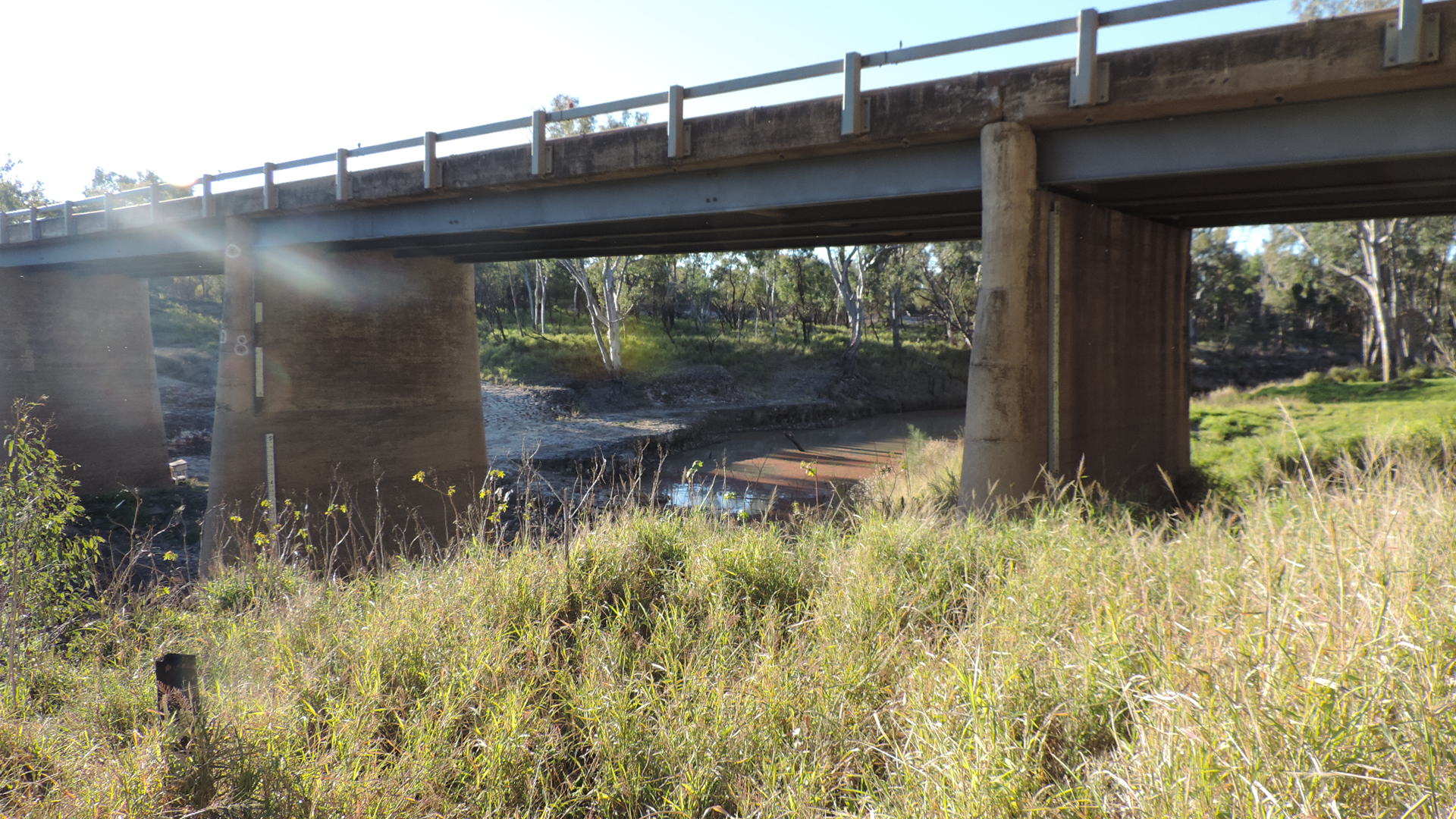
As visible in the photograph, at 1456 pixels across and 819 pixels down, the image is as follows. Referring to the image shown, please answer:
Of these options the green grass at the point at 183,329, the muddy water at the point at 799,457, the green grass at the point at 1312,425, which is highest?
the green grass at the point at 183,329

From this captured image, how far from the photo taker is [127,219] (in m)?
18.0

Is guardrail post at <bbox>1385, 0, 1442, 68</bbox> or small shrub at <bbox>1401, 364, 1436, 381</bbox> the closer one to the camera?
guardrail post at <bbox>1385, 0, 1442, 68</bbox>

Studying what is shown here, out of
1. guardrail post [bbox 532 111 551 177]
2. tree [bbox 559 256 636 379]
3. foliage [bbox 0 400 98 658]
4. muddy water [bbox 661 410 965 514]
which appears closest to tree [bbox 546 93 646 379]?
tree [bbox 559 256 636 379]

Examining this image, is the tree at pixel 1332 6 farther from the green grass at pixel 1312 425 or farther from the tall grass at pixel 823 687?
the tall grass at pixel 823 687

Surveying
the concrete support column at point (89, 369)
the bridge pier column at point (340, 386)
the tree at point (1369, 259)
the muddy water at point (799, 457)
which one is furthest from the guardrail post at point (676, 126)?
the tree at point (1369, 259)

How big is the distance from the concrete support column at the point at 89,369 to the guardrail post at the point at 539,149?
16751 millimetres

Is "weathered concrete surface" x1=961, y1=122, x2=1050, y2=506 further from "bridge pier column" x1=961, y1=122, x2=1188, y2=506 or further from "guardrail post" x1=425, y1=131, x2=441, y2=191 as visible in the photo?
"guardrail post" x1=425, y1=131, x2=441, y2=191

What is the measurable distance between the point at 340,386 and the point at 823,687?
14562 mm

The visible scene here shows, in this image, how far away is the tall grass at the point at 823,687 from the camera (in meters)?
2.36

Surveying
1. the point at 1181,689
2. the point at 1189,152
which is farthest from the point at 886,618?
the point at 1189,152

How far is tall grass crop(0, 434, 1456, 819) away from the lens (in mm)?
2355

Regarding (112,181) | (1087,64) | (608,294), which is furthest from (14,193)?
(1087,64)

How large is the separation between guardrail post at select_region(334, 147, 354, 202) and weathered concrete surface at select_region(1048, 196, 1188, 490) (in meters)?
11.2

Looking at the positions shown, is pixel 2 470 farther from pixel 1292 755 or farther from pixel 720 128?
pixel 720 128
